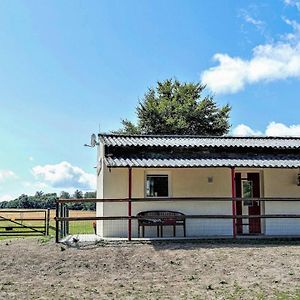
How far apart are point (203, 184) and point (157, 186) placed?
161 cm

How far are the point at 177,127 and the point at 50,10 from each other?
24315 mm

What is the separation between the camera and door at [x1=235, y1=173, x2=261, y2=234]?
14.6 meters

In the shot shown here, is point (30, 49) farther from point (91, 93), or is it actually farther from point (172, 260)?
point (172, 260)

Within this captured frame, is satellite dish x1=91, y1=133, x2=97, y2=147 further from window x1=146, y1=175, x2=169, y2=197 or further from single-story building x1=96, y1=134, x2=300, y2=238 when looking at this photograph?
window x1=146, y1=175, x2=169, y2=197

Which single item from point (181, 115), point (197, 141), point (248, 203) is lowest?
point (248, 203)

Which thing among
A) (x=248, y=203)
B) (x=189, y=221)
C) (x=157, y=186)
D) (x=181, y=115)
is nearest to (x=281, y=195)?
(x=248, y=203)

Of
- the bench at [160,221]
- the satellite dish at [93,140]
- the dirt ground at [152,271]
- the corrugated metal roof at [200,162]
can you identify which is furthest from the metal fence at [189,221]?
the satellite dish at [93,140]

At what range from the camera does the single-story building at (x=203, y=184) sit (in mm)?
13789

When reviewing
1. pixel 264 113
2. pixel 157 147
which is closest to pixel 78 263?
pixel 157 147

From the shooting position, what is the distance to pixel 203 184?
14406 millimetres

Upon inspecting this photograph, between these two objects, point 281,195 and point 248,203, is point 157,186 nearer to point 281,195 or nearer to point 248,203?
point 248,203

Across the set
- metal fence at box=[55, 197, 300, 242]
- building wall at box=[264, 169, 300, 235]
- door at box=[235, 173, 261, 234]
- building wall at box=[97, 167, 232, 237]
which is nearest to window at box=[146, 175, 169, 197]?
building wall at box=[97, 167, 232, 237]

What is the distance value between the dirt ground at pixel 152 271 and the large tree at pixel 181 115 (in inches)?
1031

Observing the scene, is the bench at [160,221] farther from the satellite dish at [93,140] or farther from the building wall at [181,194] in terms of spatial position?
the satellite dish at [93,140]
